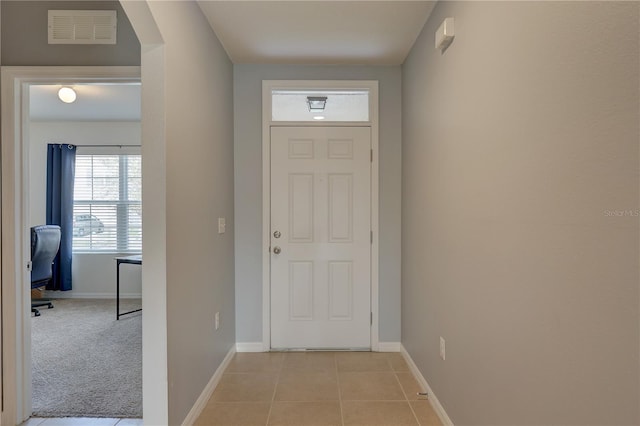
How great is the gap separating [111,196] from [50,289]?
151 cm

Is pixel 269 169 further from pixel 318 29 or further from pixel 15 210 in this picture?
pixel 15 210

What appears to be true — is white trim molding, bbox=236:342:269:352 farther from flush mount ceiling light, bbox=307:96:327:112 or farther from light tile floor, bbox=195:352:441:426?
flush mount ceiling light, bbox=307:96:327:112

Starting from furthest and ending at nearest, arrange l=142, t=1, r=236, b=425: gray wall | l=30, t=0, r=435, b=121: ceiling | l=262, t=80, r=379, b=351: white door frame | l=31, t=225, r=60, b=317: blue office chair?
l=31, t=225, r=60, b=317: blue office chair < l=262, t=80, r=379, b=351: white door frame < l=30, t=0, r=435, b=121: ceiling < l=142, t=1, r=236, b=425: gray wall

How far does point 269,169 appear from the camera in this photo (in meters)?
3.06

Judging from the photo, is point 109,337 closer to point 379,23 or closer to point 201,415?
point 201,415

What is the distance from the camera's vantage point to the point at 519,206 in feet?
4.12

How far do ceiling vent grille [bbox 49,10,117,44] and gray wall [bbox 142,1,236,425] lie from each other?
0.47 meters

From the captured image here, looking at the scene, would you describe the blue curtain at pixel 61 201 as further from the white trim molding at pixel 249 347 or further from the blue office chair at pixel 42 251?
the white trim molding at pixel 249 347

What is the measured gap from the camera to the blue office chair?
3912 mm

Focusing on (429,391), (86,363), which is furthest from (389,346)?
(86,363)

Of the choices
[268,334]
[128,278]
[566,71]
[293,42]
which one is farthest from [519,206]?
[128,278]

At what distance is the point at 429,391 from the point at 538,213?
1621 mm

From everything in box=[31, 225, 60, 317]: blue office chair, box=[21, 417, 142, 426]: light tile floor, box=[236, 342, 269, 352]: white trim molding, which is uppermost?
box=[31, 225, 60, 317]: blue office chair

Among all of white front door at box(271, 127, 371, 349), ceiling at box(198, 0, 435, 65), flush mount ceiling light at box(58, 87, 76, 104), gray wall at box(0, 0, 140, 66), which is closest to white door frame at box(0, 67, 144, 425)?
gray wall at box(0, 0, 140, 66)
